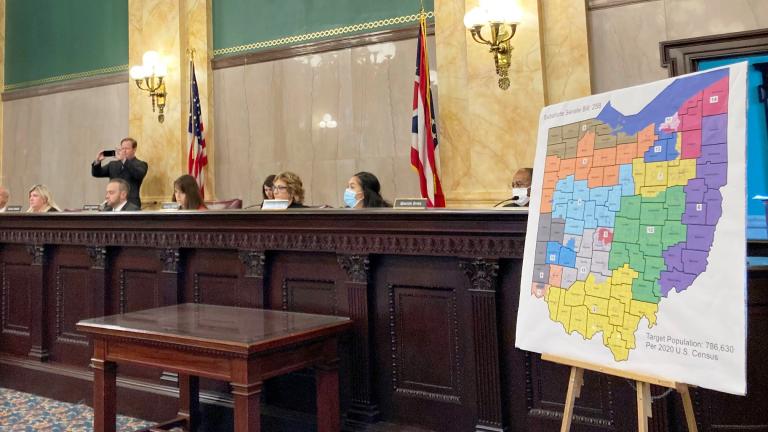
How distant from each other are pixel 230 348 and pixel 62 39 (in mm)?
8048

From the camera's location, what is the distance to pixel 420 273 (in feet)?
8.95

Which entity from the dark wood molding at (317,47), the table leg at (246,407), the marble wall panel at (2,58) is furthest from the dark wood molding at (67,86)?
the table leg at (246,407)

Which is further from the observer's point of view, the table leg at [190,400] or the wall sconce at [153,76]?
the wall sconce at [153,76]

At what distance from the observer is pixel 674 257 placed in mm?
1708

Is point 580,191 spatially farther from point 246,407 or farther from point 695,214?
point 246,407

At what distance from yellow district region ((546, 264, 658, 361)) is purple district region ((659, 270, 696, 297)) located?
6 cm

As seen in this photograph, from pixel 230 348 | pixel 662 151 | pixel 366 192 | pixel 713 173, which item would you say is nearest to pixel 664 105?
pixel 662 151

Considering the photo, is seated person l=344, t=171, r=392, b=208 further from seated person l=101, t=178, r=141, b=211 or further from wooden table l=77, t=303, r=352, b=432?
seated person l=101, t=178, r=141, b=211

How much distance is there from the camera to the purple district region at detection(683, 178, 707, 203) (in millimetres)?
1672

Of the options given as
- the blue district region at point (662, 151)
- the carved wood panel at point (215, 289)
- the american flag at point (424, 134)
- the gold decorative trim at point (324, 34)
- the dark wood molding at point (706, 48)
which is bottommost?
the carved wood panel at point (215, 289)

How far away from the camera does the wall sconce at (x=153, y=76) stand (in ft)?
23.4

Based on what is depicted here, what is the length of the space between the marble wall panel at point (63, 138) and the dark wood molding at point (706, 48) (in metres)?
6.49

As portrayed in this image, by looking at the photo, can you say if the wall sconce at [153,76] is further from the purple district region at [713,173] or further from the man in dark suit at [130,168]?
the purple district region at [713,173]

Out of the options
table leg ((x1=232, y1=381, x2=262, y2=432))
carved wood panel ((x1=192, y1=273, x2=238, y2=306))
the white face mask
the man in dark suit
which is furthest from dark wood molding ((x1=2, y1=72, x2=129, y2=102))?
table leg ((x1=232, y1=381, x2=262, y2=432))
